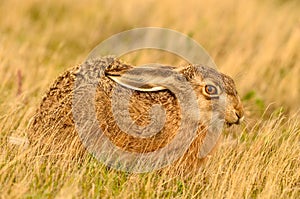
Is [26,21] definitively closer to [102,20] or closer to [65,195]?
[102,20]

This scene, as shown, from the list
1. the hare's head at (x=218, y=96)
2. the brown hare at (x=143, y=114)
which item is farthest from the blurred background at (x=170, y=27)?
the hare's head at (x=218, y=96)

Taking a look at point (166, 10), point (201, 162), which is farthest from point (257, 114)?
point (166, 10)

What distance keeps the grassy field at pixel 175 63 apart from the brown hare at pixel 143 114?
19 cm

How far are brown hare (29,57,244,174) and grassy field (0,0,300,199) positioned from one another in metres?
0.19

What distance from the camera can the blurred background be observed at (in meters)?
9.16

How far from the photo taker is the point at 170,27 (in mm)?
12625

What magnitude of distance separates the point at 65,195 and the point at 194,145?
1369mm

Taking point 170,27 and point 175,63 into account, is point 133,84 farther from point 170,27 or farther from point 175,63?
point 170,27

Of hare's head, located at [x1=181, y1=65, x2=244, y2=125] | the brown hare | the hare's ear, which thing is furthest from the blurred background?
hare's head, located at [x1=181, y1=65, x2=244, y2=125]

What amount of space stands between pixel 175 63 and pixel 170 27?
190 cm

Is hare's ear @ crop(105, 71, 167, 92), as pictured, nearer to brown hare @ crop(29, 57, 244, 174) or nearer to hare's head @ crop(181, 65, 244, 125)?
brown hare @ crop(29, 57, 244, 174)

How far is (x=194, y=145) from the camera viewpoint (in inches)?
233

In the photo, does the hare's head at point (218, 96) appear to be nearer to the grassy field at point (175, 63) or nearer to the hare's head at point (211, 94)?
the hare's head at point (211, 94)

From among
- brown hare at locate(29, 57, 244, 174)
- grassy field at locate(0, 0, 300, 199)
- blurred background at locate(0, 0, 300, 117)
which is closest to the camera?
grassy field at locate(0, 0, 300, 199)
